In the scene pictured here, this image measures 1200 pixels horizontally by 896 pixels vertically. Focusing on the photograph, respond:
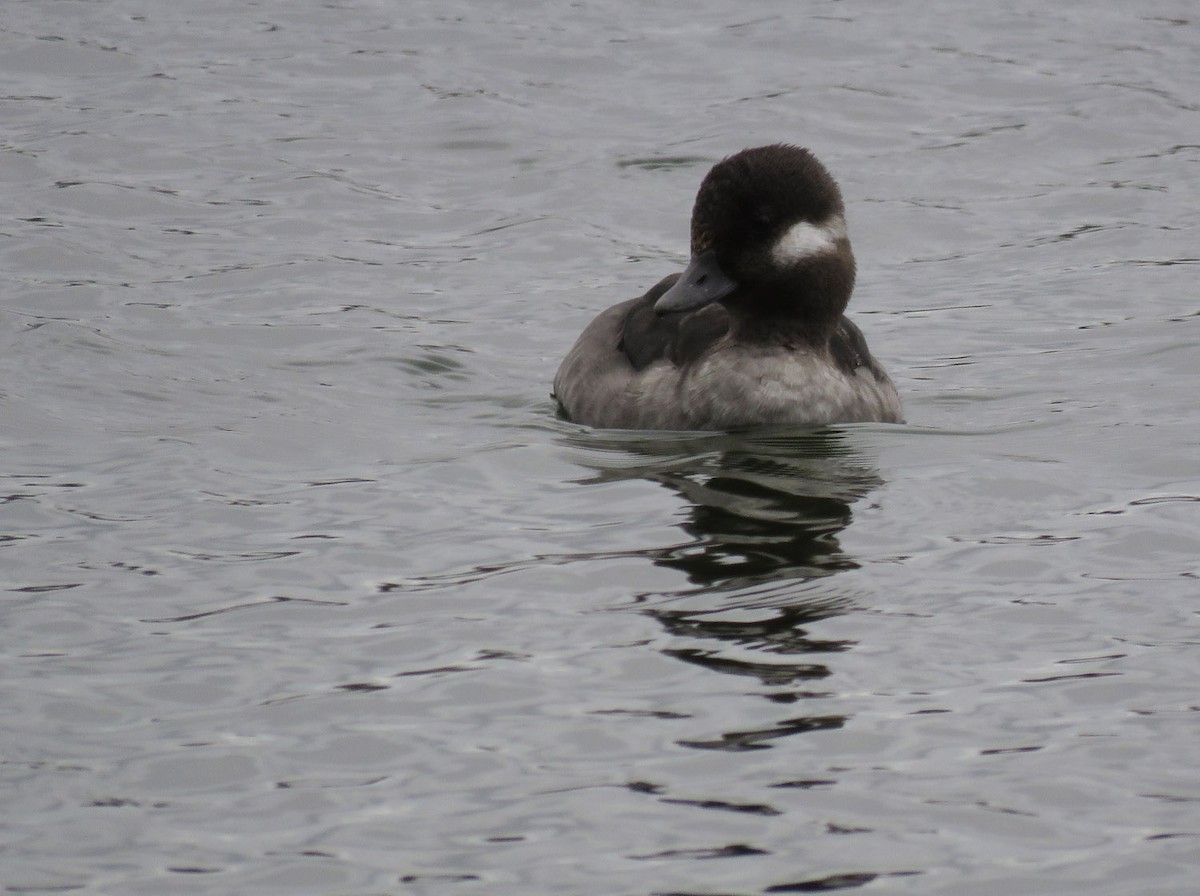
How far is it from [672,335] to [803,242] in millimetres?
958

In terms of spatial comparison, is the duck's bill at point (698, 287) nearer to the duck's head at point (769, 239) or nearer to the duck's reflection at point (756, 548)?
the duck's head at point (769, 239)

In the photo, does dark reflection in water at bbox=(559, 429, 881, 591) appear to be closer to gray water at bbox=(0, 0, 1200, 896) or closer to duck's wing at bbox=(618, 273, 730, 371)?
gray water at bbox=(0, 0, 1200, 896)

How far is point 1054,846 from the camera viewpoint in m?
5.53

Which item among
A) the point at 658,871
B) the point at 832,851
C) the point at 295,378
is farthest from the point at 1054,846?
the point at 295,378

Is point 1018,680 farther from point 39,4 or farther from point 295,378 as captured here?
point 39,4

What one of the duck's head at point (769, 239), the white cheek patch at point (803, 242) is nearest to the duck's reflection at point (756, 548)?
the duck's head at point (769, 239)

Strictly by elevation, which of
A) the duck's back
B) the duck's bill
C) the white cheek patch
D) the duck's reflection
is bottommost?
the duck's reflection

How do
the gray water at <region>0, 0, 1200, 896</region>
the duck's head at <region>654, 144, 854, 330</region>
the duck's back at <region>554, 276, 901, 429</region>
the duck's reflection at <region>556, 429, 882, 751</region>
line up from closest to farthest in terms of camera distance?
1. the gray water at <region>0, 0, 1200, 896</region>
2. the duck's reflection at <region>556, 429, 882, 751</region>
3. the duck's head at <region>654, 144, 854, 330</region>
4. the duck's back at <region>554, 276, 901, 429</region>

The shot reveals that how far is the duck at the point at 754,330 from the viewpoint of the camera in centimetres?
967

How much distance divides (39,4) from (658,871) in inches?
623

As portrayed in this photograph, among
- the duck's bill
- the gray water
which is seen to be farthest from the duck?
the gray water

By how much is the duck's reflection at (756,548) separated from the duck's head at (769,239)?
67 cm

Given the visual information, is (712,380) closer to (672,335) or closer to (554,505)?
(672,335)

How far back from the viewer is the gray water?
5.66m
